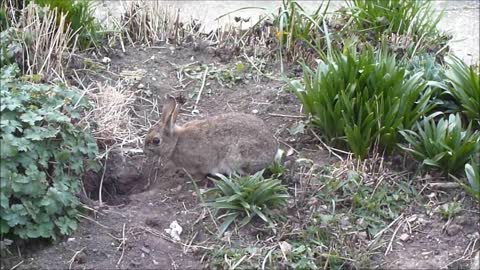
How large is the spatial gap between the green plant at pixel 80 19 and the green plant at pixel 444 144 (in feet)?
8.58

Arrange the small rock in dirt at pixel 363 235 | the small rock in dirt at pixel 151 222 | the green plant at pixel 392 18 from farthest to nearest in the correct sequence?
the green plant at pixel 392 18
the small rock in dirt at pixel 151 222
the small rock in dirt at pixel 363 235

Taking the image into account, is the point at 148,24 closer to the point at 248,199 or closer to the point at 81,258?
the point at 248,199

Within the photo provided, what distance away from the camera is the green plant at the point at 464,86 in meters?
6.12

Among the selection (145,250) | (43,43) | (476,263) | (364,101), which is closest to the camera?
(476,263)

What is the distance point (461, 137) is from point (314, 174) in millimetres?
930

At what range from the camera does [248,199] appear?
5441mm

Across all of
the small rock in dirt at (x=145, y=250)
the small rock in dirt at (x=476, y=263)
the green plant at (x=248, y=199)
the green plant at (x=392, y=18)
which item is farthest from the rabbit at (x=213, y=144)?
the green plant at (x=392, y=18)

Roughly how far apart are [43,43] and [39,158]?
169cm

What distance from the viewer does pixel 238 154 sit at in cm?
593

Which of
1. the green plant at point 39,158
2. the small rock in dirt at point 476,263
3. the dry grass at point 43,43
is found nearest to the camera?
the green plant at point 39,158

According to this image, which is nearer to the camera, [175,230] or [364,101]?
[175,230]

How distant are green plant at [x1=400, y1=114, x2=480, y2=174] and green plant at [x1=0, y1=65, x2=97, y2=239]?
198 centimetres

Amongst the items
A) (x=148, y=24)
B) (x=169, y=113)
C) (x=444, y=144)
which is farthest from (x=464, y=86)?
(x=148, y=24)

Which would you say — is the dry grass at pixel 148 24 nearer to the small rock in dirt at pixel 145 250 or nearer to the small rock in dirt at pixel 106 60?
the small rock in dirt at pixel 106 60
